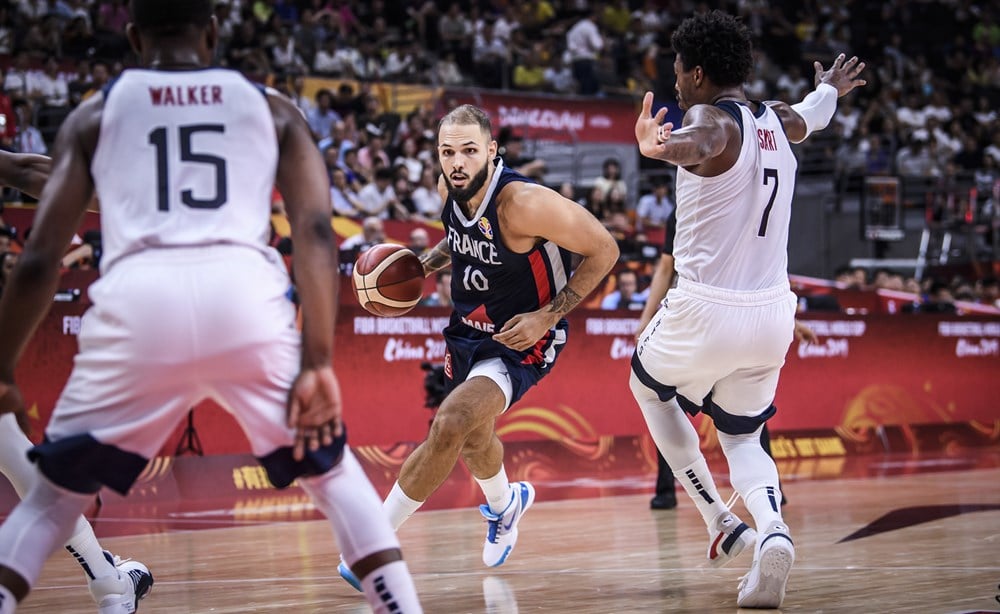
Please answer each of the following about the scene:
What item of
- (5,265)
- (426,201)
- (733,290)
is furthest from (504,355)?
(426,201)

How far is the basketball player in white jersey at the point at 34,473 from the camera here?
14.5ft

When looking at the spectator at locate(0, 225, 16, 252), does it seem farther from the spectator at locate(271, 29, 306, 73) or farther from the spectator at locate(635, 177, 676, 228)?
the spectator at locate(635, 177, 676, 228)

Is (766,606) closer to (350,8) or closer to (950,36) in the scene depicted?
(350,8)

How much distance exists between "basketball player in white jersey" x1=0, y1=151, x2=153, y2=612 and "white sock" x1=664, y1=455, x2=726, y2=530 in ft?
8.09

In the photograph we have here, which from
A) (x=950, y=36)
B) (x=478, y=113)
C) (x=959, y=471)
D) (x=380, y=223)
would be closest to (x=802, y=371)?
(x=959, y=471)

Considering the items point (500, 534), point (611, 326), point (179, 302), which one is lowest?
point (611, 326)

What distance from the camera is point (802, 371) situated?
1263 cm

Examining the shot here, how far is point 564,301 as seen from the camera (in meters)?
5.61

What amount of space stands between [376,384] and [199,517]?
7.67 ft

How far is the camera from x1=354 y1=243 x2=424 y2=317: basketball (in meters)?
5.99

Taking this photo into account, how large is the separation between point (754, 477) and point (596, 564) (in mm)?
1317

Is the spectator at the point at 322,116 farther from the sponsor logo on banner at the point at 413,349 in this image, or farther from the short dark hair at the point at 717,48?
the short dark hair at the point at 717,48

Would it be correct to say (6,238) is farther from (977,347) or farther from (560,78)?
(560,78)

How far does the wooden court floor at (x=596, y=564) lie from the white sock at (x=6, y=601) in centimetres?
198
